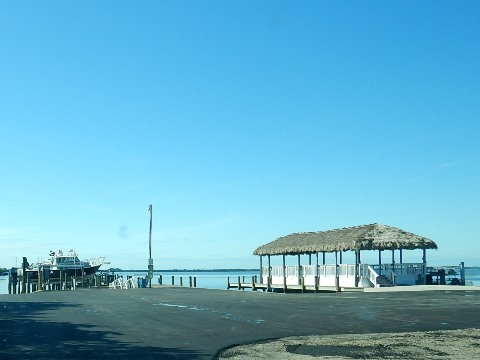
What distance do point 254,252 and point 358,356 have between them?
4612 cm

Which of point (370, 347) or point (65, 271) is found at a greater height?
point (370, 347)

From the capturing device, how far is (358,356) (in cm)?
1170

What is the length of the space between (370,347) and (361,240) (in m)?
27.9

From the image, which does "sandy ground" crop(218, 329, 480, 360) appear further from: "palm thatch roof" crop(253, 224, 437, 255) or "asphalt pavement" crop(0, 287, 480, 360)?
"palm thatch roof" crop(253, 224, 437, 255)

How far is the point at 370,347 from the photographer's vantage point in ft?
42.3

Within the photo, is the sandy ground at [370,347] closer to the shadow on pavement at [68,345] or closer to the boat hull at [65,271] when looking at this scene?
the shadow on pavement at [68,345]

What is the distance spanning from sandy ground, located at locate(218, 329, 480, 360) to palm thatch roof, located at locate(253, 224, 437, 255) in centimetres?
2523

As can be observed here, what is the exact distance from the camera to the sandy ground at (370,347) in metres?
11.8

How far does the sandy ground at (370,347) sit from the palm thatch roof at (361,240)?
2523cm

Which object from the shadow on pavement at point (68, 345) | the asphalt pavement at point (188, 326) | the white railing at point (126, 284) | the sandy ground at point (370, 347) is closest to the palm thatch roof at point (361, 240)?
the asphalt pavement at point (188, 326)

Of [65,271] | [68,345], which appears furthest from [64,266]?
[68,345]

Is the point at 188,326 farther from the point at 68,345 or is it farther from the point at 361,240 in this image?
the point at 361,240

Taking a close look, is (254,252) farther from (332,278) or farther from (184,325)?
(184,325)

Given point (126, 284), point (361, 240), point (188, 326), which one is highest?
point (361, 240)
